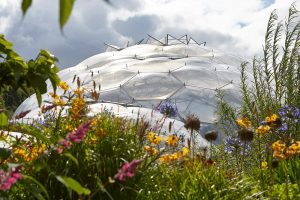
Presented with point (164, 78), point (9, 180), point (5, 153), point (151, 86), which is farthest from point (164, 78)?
point (9, 180)

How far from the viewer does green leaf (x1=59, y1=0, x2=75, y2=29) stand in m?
0.68

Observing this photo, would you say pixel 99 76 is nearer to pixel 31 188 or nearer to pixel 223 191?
pixel 223 191

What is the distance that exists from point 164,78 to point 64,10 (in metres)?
14.6

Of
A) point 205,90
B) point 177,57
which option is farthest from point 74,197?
point 177,57

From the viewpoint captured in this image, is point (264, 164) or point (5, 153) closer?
point (5, 153)

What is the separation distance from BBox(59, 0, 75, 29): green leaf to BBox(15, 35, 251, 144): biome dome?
12.0 metres

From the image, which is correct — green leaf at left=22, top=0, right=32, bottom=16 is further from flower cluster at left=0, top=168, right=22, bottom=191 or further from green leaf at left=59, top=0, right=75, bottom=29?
flower cluster at left=0, top=168, right=22, bottom=191

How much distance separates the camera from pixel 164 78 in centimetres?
1531

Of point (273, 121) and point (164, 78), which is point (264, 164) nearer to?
point (273, 121)

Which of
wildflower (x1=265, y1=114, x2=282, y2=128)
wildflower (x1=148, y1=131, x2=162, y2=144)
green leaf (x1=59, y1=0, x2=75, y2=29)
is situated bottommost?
wildflower (x1=148, y1=131, x2=162, y2=144)

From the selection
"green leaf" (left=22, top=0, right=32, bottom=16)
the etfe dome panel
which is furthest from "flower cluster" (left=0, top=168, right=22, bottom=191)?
the etfe dome panel

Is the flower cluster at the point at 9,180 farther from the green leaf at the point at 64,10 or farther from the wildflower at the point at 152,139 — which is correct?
the wildflower at the point at 152,139

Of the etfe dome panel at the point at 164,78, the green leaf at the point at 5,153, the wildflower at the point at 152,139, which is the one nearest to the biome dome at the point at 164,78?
the etfe dome panel at the point at 164,78

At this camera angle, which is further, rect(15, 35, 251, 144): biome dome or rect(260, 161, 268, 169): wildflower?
rect(15, 35, 251, 144): biome dome
